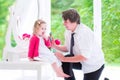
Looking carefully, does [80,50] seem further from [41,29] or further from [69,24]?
[41,29]

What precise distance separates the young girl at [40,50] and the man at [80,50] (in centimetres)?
9

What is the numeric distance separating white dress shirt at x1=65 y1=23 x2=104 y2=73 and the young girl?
0.20 m

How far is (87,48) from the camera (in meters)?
2.28

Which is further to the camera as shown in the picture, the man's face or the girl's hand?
the girl's hand

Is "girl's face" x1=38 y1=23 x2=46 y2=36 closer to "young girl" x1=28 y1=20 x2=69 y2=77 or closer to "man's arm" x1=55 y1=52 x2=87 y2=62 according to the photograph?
"young girl" x1=28 y1=20 x2=69 y2=77

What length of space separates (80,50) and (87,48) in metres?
0.06

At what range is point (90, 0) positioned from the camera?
354cm

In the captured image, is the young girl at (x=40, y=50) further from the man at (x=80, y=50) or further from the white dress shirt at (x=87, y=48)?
the white dress shirt at (x=87, y=48)

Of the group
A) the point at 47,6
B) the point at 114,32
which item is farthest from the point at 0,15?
the point at 114,32

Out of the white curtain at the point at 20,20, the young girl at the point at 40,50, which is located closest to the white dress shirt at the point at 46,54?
the young girl at the point at 40,50

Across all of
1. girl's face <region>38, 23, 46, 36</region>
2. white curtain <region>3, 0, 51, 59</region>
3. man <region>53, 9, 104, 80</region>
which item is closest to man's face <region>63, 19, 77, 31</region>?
man <region>53, 9, 104, 80</region>

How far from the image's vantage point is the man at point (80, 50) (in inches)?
90.0

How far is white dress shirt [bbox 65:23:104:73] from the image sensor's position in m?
2.29

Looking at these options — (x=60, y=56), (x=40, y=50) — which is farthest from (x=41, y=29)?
(x=60, y=56)
